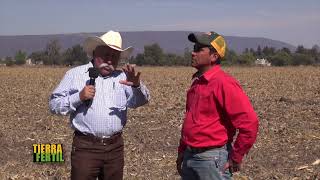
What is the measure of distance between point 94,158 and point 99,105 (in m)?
0.43

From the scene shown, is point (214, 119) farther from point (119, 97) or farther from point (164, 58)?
point (164, 58)

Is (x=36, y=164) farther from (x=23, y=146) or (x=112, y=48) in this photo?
→ (x=112, y=48)

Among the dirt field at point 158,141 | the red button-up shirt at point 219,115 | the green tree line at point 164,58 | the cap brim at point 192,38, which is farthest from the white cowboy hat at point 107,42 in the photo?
the green tree line at point 164,58

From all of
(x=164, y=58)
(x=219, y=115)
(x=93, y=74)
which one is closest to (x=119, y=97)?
(x=93, y=74)

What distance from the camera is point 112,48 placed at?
14.5 feet

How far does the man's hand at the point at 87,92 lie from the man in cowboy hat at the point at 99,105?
14cm

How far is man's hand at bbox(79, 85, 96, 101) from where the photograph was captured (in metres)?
4.18

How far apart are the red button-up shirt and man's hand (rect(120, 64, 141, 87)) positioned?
533 millimetres

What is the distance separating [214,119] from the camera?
12.9 feet

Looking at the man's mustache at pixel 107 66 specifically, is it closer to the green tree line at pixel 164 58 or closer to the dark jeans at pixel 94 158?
the dark jeans at pixel 94 158

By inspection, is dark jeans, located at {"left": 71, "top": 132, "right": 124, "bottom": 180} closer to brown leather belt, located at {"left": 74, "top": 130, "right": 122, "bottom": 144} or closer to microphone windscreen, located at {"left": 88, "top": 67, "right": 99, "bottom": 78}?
brown leather belt, located at {"left": 74, "top": 130, "right": 122, "bottom": 144}

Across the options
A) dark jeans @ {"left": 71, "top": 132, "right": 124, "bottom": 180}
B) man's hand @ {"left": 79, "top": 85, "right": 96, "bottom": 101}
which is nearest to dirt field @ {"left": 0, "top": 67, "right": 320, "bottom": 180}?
dark jeans @ {"left": 71, "top": 132, "right": 124, "bottom": 180}

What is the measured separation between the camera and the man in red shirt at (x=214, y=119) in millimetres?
3865

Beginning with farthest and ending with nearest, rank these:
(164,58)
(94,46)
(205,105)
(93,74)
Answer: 1. (164,58)
2. (94,46)
3. (93,74)
4. (205,105)
